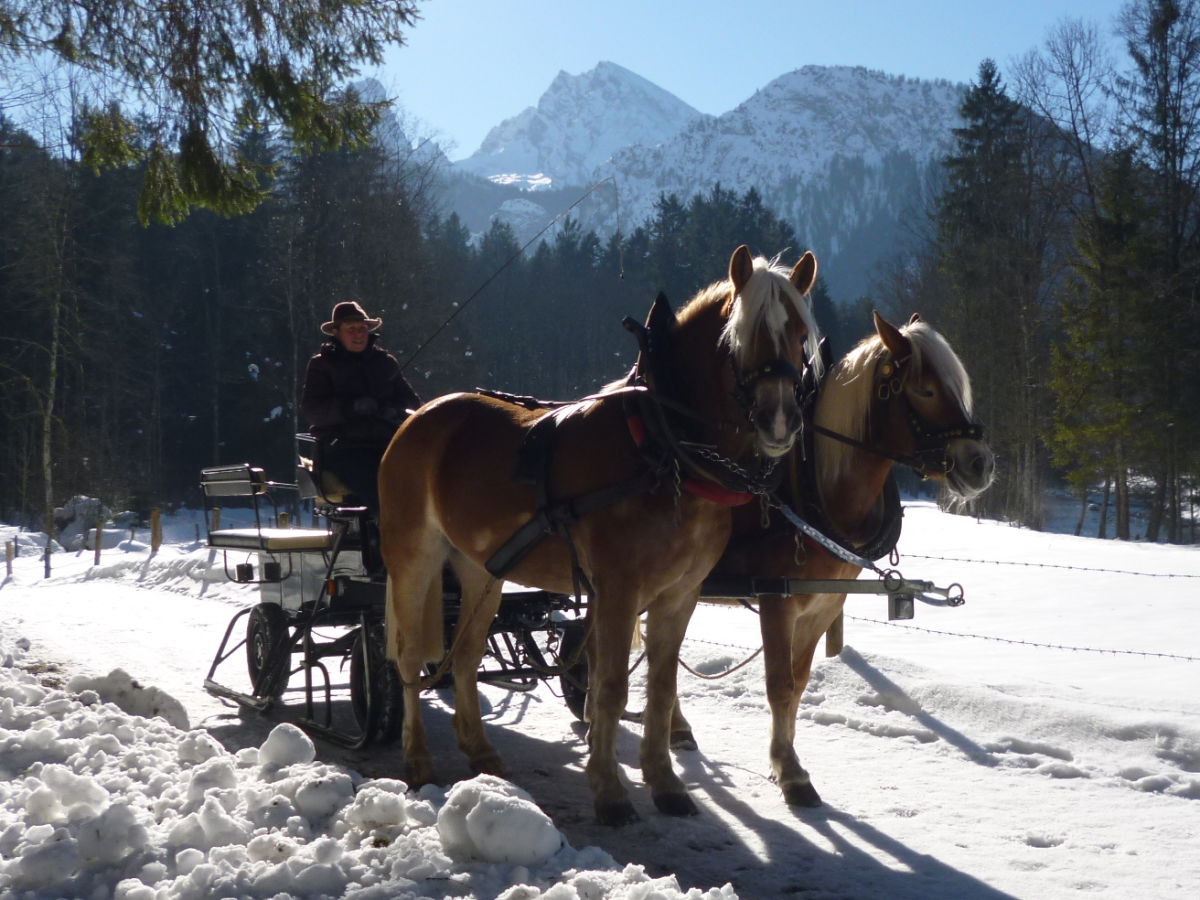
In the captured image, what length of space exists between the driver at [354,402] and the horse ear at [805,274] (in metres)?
2.77

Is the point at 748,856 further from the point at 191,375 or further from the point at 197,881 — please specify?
the point at 191,375

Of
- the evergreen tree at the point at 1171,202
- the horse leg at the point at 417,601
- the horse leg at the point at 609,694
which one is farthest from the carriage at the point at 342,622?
the evergreen tree at the point at 1171,202

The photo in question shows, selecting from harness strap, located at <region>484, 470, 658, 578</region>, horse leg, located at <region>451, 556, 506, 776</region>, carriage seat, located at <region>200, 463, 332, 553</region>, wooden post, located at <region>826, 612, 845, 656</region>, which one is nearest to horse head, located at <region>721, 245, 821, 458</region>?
harness strap, located at <region>484, 470, 658, 578</region>

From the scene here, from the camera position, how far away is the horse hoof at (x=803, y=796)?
15.2 feet

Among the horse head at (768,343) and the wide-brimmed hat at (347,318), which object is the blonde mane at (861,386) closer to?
the horse head at (768,343)

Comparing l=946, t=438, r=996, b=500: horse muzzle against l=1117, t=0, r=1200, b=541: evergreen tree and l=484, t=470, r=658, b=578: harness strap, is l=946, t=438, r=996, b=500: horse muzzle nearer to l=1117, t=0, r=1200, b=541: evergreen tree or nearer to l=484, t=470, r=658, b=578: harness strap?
l=484, t=470, r=658, b=578: harness strap

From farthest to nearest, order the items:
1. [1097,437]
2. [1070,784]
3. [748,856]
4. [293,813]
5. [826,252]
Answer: [826,252], [1097,437], [1070,784], [748,856], [293,813]

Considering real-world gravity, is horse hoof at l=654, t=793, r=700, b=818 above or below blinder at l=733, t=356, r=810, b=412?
below

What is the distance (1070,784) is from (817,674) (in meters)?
2.13

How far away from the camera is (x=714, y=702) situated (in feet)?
22.3

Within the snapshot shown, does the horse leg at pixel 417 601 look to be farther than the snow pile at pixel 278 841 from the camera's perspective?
Yes

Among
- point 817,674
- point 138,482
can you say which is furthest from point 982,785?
point 138,482

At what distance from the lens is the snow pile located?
10.1 ft

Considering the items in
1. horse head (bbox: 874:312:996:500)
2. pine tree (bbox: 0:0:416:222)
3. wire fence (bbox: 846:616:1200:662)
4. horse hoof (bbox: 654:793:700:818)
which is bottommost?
horse hoof (bbox: 654:793:700:818)
